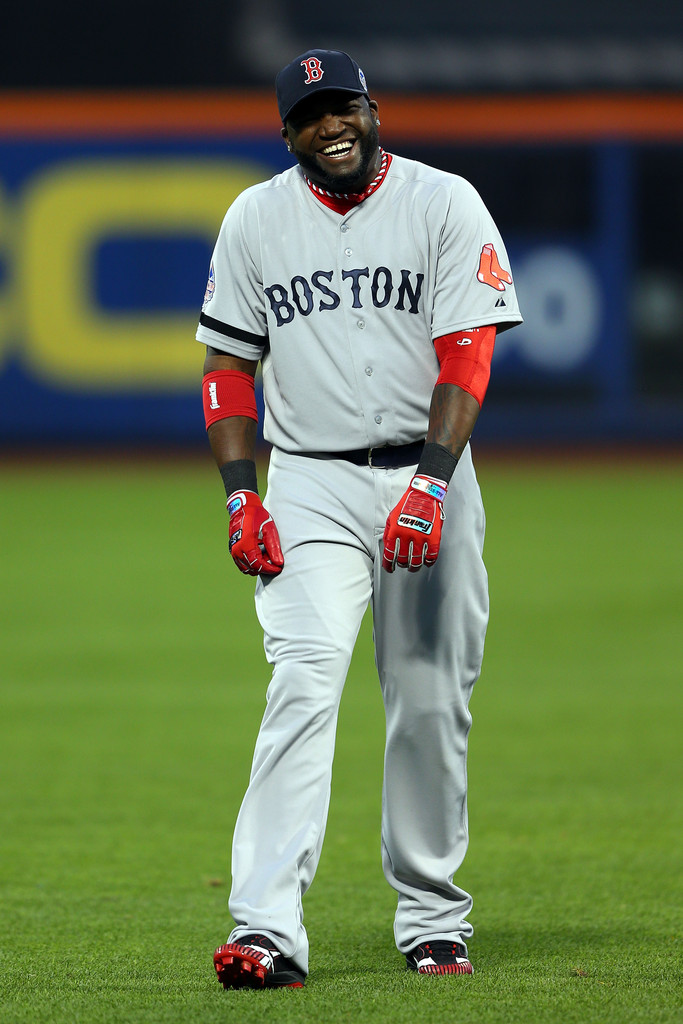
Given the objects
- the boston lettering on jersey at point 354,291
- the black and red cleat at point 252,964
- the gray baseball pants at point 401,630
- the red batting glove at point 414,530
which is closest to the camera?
the black and red cleat at point 252,964

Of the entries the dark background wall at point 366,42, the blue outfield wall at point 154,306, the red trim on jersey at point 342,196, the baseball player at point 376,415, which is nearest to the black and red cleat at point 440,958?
the baseball player at point 376,415

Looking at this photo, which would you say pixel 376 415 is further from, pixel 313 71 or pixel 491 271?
pixel 313 71

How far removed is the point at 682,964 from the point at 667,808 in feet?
6.22

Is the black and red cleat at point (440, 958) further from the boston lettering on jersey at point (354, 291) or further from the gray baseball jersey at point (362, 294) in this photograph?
the boston lettering on jersey at point (354, 291)

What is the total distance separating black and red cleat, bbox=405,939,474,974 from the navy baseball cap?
2013 millimetres

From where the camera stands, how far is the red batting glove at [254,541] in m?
3.78

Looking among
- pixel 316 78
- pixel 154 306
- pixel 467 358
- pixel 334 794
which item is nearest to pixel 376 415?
pixel 467 358

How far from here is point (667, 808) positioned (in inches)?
225

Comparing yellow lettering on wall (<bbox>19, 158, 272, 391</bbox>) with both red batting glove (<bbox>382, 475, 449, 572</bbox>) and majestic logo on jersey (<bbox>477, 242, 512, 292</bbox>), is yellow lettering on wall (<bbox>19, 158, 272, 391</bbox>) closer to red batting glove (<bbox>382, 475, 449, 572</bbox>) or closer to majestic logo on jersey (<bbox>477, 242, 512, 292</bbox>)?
majestic logo on jersey (<bbox>477, 242, 512, 292</bbox>)

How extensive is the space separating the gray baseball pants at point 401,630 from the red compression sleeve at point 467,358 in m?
0.24

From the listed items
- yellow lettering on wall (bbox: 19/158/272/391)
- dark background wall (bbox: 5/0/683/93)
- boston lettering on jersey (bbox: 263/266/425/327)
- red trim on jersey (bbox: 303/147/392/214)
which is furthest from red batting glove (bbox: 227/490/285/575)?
dark background wall (bbox: 5/0/683/93)

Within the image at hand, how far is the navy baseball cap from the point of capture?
3.78m

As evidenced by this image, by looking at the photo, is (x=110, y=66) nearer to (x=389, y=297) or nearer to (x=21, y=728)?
(x=21, y=728)

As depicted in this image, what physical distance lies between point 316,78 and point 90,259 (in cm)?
1570
